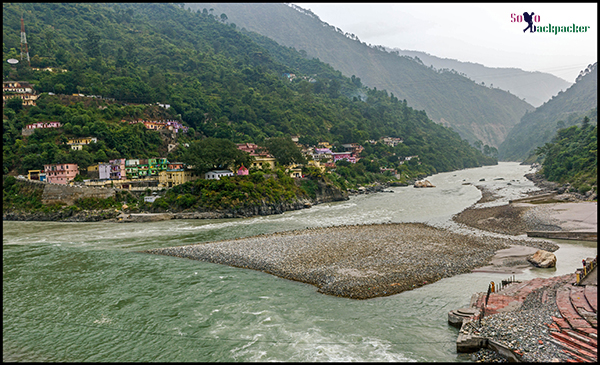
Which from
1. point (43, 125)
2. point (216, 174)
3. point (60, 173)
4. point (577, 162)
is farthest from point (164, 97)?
point (577, 162)

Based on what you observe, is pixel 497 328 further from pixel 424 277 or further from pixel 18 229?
pixel 18 229

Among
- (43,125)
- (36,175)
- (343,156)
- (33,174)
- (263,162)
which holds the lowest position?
(36,175)

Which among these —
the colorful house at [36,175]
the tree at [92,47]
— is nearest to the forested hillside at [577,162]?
the colorful house at [36,175]

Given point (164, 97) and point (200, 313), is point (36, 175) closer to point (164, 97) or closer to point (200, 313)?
point (164, 97)

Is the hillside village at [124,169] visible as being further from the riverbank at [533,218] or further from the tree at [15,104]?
the riverbank at [533,218]

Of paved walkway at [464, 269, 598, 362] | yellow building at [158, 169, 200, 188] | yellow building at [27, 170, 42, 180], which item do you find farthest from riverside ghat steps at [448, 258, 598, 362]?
yellow building at [27, 170, 42, 180]
